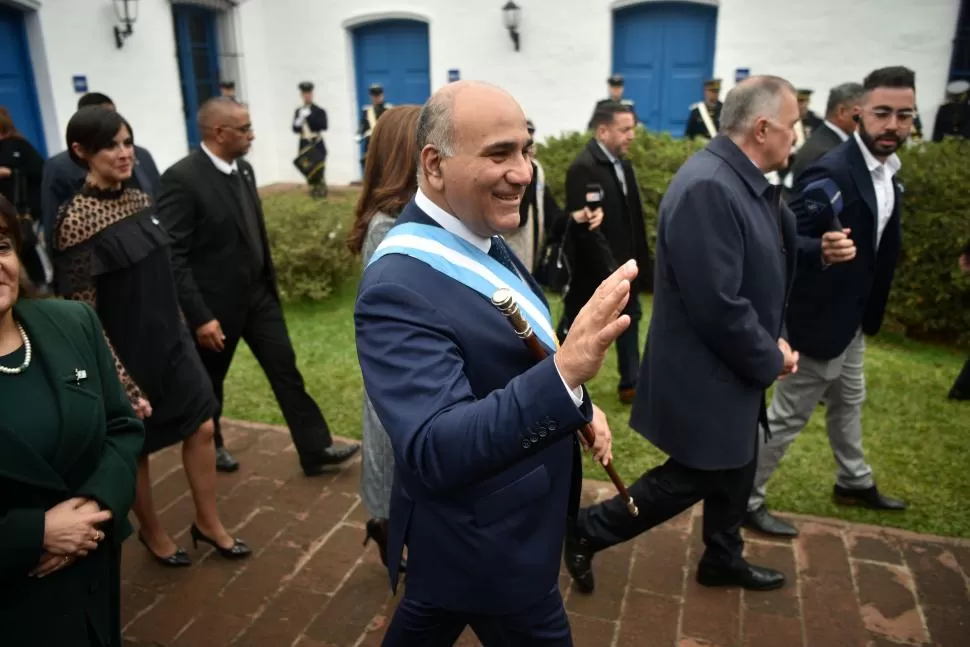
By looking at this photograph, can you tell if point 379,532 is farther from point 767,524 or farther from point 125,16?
point 125,16

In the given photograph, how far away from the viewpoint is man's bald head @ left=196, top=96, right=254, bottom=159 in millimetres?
3949

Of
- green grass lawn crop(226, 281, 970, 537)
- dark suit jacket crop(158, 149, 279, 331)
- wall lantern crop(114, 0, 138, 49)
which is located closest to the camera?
dark suit jacket crop(158, 149, 279, 331)

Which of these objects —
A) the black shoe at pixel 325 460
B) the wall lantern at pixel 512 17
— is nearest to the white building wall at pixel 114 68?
the wall lantern at pixel 512 17

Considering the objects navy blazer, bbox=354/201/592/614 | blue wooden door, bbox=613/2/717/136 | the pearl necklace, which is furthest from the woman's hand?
blue wooden door, bbox=613/2/717/136

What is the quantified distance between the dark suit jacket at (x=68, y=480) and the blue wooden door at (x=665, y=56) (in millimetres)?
11763

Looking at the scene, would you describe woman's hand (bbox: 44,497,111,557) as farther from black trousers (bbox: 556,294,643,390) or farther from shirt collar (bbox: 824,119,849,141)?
shirt collar (bbox: 824,119,849,141)

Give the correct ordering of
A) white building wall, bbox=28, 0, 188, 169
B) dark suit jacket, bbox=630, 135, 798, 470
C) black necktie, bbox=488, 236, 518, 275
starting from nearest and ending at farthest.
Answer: black necktie, bbox=488, 236, 518, 275
dark suit jacket, bbox=630, 135, 798, 470
white building wall, bbox=28, 0, 188, 169

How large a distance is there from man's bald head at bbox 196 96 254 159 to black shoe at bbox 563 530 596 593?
253cm

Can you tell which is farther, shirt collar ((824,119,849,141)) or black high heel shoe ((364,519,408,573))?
shirt collar ((824,119,849,141))

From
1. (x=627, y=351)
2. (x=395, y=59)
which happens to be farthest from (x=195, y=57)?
(x=627, y=351)

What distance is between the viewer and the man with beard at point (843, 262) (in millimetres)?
3494

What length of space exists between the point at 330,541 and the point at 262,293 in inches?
56.1

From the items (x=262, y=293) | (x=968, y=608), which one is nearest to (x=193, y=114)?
(x=262, y=293)

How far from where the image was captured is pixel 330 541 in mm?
3742
